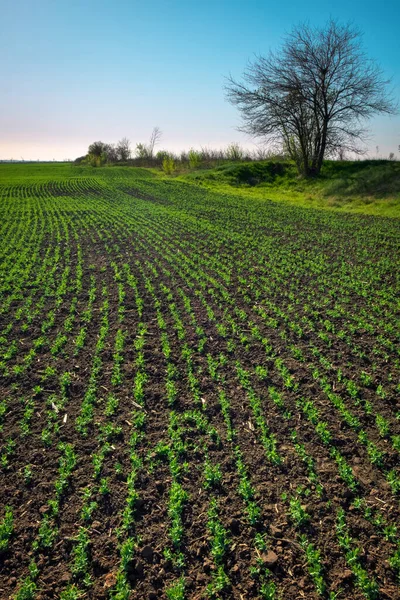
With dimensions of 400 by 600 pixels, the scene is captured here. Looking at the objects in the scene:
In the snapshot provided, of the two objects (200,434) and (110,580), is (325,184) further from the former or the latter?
(110,580)

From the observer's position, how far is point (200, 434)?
502 cm

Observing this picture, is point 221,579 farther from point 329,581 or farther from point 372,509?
point 372,509

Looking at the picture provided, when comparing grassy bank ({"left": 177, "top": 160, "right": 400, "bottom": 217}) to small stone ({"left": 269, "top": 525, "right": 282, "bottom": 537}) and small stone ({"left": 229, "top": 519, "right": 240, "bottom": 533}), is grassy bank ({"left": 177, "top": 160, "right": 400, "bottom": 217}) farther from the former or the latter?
small stone ({"left": 229, "top": 519, "right": 240, "bottom": 533})

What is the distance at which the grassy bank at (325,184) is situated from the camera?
75.9ft

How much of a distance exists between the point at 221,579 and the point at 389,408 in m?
3.36

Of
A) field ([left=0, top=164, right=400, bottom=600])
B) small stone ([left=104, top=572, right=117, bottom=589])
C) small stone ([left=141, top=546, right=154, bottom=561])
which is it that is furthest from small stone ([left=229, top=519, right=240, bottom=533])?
small stone ([left=104, top=572, right=117, bottom=589])

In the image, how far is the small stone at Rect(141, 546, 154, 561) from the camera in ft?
11.6

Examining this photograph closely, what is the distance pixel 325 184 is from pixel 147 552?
29.7m

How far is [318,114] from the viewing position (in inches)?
1248

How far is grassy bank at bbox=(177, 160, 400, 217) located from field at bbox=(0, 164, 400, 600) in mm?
13213

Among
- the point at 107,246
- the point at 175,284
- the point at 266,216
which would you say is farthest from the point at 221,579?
the point at 266,216

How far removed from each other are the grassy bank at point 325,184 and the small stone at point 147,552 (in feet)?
66.9

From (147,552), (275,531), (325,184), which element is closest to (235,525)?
(275,531)

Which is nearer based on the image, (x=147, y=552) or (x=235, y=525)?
(x=147, y=552)
